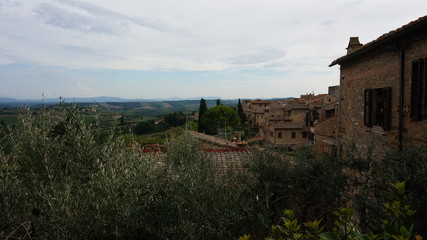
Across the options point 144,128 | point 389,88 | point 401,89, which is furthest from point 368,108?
point 144,128

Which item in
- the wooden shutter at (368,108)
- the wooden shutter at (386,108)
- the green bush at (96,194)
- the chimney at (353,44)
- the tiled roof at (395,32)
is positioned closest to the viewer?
the green bush at (96,194)

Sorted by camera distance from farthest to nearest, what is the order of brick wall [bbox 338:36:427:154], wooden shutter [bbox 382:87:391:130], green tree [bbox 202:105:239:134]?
1. green tree [bbox 202:105:239:134]
2. wooden shutter [bbox 382:87:391:130]
3. brick wall [bbox 338:36:427:154]

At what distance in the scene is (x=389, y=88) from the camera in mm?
7645

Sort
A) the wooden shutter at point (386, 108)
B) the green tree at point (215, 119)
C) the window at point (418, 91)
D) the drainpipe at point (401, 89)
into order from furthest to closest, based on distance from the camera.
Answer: the green tree at point (215, 119) → the wooden shutter at point (386, 108) → the drainpipe at point (401, 89) → the window at point (418, 91)

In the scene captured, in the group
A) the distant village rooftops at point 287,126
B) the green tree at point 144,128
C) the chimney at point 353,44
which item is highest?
the chimney at point 353,44

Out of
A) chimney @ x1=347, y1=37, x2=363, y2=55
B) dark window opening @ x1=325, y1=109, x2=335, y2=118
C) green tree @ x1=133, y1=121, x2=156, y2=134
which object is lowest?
green tree @ x1=133, y1=121, x2=156, y2=134

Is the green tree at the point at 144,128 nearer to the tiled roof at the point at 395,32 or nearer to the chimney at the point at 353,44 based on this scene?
the chimney at the point at 353,44

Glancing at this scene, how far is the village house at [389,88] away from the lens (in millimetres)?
6434

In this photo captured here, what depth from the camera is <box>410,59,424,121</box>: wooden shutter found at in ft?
21.0

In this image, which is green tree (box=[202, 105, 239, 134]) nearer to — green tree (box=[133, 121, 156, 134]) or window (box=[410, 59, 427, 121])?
green tree (box=[133, 121, 156, 134])

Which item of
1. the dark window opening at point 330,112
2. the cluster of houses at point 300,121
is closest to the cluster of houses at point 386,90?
the cluster of houses at point 300,121

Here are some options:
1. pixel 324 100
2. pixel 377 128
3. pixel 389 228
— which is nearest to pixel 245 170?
pixel 377 128

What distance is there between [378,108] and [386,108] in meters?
0.53

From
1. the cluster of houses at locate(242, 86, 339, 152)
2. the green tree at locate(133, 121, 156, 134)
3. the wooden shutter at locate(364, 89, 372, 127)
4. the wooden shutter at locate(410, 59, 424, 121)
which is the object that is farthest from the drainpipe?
the green tree at locate(133, 121, 156, 134)
